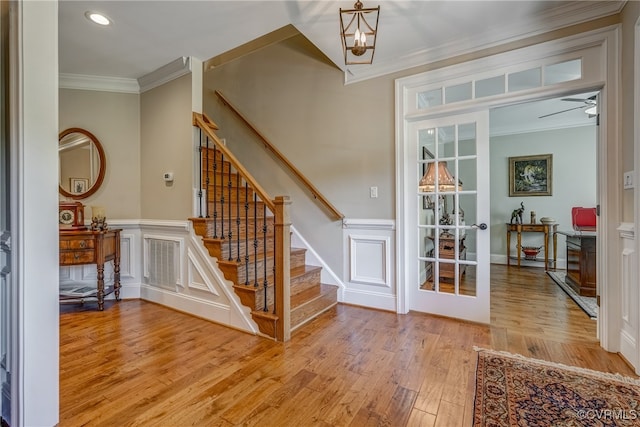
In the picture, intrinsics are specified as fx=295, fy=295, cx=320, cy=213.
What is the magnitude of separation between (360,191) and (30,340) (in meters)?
Answer: 2.59

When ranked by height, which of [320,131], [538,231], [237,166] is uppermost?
[320,131]

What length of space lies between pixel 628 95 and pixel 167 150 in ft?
12.6

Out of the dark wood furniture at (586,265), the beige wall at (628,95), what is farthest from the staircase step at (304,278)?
the dark wood furniture at (586,265)

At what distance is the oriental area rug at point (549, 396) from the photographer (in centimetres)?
141

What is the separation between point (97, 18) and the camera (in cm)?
230

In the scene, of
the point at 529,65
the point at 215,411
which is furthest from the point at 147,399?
the point at 529,65

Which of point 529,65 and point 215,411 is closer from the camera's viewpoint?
point 215,411

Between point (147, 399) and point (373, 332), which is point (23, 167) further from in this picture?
point (373, 332)

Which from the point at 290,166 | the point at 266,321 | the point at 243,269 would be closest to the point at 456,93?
the point at 290,166

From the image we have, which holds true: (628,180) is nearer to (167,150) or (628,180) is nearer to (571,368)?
(571,368)

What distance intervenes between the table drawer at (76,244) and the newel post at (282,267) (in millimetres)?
2008

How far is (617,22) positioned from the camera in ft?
6.75

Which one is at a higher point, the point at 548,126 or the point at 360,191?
the point at 548,126

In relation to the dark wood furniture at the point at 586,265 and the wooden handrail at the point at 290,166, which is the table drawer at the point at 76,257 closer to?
the wooden handrail at the point at 290,166
